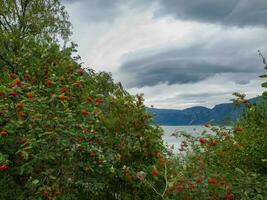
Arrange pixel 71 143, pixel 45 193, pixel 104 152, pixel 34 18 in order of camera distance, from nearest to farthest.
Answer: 1. pixel 45 193
2. pixel 71 143
3. pixel 104 152
4. pixel 34 18

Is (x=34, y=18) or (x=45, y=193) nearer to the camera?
(x=45, y=193)

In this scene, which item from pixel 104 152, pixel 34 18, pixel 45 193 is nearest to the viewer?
pixel 45 193

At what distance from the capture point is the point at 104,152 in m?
8.20

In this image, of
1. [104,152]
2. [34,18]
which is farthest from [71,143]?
[34,18]

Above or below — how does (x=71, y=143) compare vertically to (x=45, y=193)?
above

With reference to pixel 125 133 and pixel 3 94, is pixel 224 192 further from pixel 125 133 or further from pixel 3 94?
pixel 3 94

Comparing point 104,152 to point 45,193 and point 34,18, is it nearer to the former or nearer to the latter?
point 45,193

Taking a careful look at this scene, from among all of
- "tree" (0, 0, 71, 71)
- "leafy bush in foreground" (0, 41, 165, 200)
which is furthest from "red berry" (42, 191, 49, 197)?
"tree" (0, 0, 71, 71)

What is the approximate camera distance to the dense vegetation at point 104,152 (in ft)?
23.6

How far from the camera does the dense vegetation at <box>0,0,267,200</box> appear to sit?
23.6 ft

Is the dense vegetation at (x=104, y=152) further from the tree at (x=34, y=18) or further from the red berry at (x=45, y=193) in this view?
the tree at (x=34, y=18)

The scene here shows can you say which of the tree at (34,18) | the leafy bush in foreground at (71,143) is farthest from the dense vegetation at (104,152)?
the tree at (34,18)

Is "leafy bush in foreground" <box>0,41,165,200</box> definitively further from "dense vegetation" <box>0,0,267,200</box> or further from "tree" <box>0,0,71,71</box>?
"tree" <box>0,0,71,71</box>

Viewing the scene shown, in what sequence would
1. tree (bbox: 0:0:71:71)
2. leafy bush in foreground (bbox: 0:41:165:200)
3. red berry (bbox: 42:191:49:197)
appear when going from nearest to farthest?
red berry (bbox: 42:191:49:197) → leafy bush in foreground (bbox: 0:41:165:200) → tree (bbox: 0:0:71:71)
